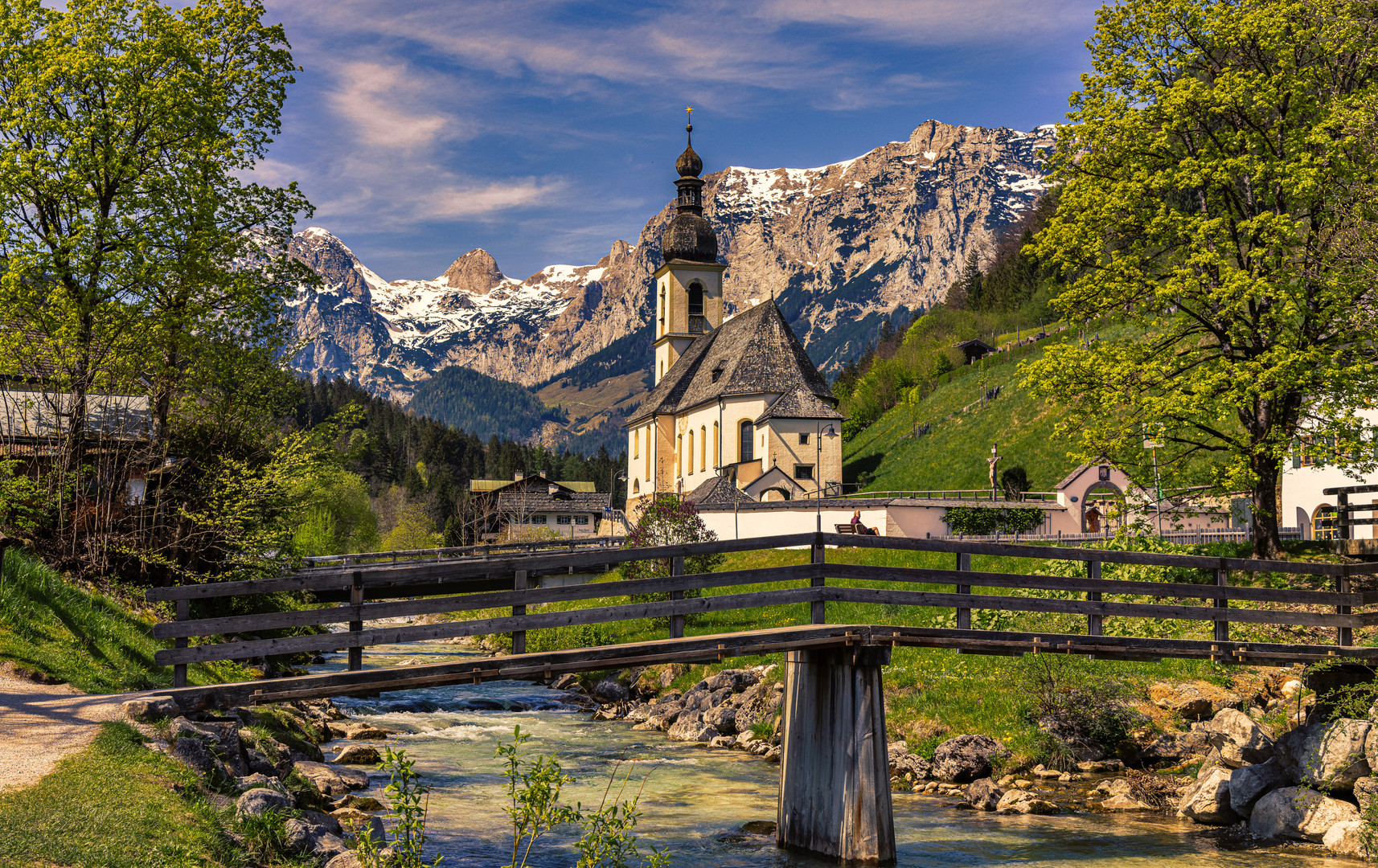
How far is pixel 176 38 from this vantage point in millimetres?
21938

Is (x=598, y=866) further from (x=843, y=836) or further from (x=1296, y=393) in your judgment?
(x=1296, y=393)

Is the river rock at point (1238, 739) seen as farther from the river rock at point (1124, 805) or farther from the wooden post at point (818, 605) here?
the wooden post at point (818, 605)

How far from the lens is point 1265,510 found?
77.9ft

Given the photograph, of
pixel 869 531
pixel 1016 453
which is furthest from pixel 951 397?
pixel 869 531

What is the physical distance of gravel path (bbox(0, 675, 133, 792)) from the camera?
9031 millimetres

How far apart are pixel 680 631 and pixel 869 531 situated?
3562cm

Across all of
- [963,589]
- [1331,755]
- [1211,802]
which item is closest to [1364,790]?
[1331,755]

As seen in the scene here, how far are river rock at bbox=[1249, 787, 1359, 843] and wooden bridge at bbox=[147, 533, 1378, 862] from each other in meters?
1.82

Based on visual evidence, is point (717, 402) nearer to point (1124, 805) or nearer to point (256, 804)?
point (1124, 805)

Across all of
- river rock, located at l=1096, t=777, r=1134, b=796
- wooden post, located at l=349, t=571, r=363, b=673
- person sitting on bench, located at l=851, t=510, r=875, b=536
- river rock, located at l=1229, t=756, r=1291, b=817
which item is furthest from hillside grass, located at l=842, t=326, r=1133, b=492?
wooden post, located at l=349, t=571, r=363, b=673

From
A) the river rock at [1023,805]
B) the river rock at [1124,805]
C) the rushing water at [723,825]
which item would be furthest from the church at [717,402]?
the river rock at [1124,805]

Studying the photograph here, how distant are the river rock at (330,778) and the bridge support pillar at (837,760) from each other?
23.4ft

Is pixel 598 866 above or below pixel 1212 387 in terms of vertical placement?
below

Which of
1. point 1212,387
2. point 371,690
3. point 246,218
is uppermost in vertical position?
point 246,218
